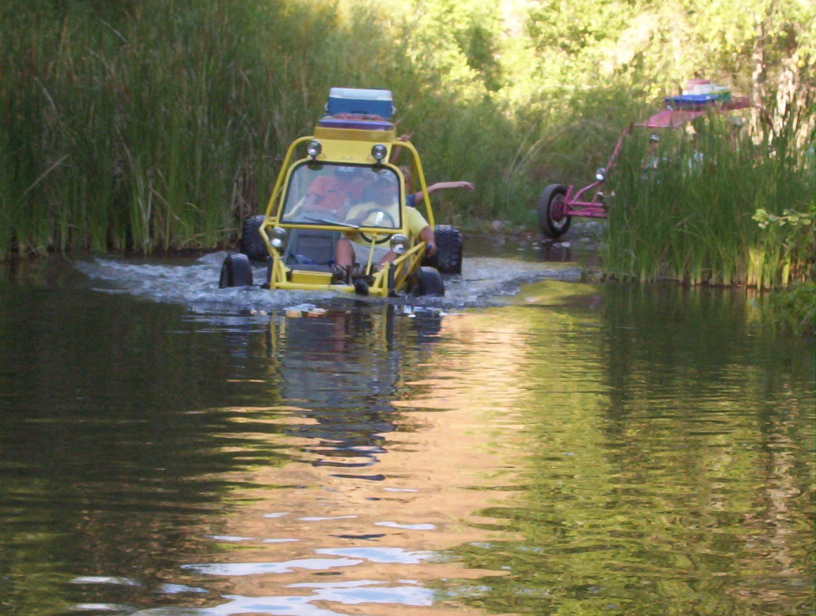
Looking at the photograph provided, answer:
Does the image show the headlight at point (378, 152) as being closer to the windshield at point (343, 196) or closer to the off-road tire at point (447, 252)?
the windshield at point (343, 196)

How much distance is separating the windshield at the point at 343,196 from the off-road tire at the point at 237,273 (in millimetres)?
700

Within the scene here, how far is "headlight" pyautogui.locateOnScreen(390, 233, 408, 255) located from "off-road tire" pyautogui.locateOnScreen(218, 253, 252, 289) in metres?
1.24

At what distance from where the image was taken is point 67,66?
14.7 m

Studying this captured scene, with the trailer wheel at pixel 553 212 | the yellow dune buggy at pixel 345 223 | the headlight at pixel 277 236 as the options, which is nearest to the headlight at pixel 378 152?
the yellow dune buggy at pixel 345 223

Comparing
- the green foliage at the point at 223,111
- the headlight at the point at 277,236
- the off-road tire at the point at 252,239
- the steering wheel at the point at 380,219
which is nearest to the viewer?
the headlight at the point at 277,236

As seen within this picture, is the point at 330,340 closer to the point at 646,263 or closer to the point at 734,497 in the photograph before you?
the point at 734,497

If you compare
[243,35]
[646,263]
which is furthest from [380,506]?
[243,35]

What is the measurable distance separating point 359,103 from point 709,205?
3743 mm

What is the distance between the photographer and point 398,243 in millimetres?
11742

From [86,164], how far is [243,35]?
354cm

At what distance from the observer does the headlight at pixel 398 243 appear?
1166cm

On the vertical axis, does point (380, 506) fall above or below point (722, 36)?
below

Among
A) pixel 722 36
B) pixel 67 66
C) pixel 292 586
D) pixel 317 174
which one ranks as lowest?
pixel 292 586

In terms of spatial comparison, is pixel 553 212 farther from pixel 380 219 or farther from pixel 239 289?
pixel 239 289
